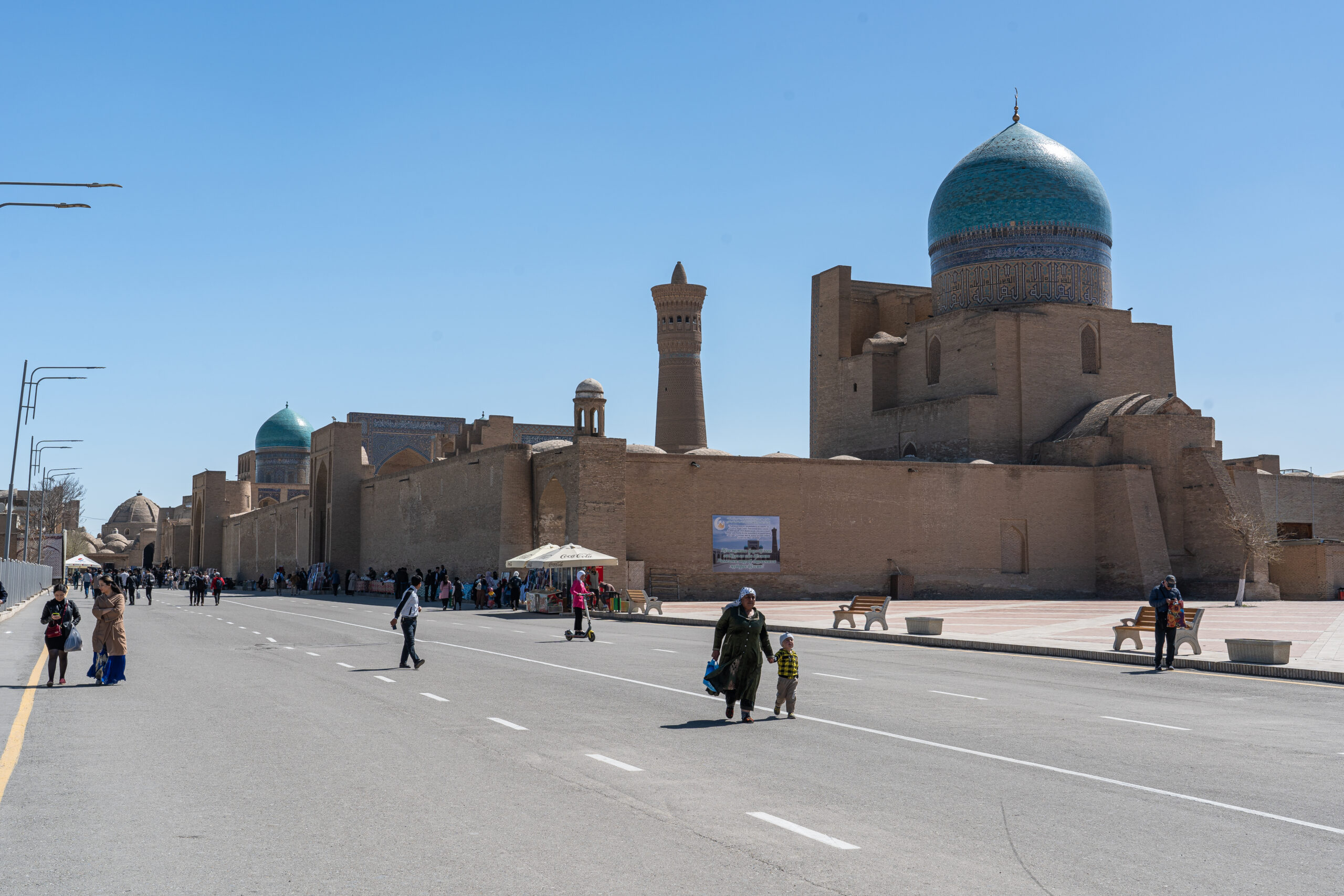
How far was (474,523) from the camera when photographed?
47.0m

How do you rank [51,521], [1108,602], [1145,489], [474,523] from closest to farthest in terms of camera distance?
[1108,602], [1145,489], [474,523], [51,521]

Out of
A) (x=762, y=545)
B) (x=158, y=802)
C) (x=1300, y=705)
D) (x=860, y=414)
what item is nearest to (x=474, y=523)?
(x=762, y=545)

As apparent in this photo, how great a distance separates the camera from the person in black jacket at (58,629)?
46.1 feet

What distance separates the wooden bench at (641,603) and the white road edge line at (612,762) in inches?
907

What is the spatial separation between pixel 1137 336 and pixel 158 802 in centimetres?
4839

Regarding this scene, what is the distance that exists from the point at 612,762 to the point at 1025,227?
4375 cm

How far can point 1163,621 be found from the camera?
676 inches

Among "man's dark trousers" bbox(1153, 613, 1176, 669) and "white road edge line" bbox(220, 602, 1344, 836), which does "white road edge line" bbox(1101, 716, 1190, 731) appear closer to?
"white road edge line" bbox(220, 602, 1344, 836)

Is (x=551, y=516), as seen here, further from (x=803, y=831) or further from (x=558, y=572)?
(x=803, y=831)

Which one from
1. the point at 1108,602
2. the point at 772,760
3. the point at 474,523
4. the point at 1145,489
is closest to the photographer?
the point at 772,760

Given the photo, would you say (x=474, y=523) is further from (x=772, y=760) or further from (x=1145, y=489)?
(x=772, y=760)

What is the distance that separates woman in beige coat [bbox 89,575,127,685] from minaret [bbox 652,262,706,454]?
41704mm

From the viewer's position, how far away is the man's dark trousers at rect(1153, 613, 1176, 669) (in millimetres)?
17172

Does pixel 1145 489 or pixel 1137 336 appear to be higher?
pixel 1137 336
